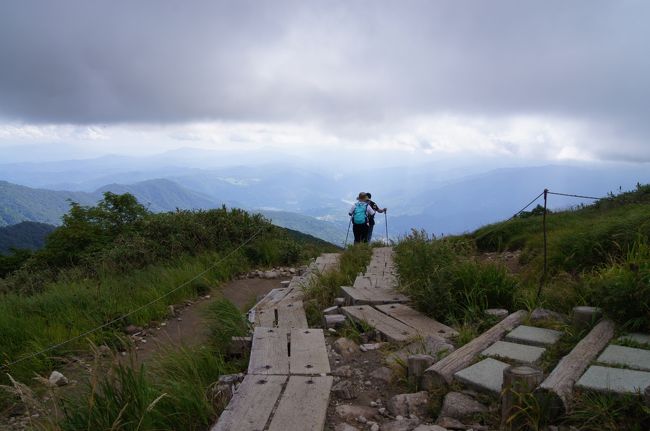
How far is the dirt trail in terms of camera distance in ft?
20.1

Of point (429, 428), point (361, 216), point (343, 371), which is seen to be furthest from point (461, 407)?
point (361, 216)

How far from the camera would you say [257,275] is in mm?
11211

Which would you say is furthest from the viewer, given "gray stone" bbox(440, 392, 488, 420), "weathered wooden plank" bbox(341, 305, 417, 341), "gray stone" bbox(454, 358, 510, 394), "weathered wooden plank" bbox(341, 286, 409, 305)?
"weathered wooden plank" bbox(341, 286, 409, 305)

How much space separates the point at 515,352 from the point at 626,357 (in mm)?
806

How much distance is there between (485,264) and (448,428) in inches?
141

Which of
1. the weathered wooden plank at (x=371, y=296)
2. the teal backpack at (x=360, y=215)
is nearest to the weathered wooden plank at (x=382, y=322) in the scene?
the weathered wooden plank at (x=371, y=296)

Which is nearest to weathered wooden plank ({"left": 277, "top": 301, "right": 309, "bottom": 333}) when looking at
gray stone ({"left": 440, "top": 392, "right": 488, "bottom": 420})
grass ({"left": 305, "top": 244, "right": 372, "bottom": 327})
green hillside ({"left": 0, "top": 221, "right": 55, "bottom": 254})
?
grass ({"left": 305, "top": 244, "right": 372, "bottom": 327})

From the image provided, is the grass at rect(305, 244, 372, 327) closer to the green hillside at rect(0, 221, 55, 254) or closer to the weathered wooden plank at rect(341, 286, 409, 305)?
the weathered wooden plank at rect(341, 286, 409, 305)

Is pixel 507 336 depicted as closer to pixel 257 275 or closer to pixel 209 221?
pixel 257 275

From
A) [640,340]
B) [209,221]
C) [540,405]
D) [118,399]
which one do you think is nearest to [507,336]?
[640,340]

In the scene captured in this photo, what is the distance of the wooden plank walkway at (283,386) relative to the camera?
3.25 meters

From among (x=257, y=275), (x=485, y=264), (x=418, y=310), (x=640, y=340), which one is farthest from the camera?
(x=257, y=275)

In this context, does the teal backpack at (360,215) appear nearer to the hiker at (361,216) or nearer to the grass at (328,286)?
the hiker at (361,216)

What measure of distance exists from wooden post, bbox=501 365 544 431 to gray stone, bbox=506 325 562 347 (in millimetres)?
1293
